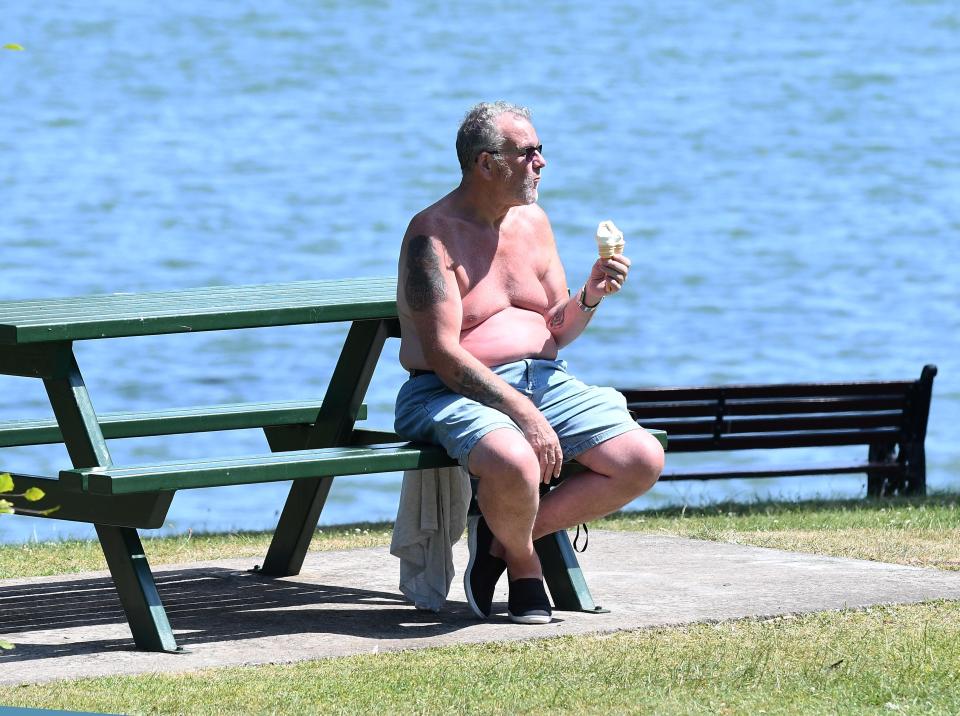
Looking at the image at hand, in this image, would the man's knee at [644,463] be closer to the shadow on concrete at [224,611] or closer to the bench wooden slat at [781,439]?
the shadow on concrete at [224,611]

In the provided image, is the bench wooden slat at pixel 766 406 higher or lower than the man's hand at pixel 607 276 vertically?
lower

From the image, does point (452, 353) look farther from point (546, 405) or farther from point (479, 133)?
point (479, 133)

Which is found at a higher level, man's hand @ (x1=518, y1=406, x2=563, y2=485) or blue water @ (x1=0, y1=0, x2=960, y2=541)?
man's hand @ (x1=518, y1=406, x2=563, y2=485)

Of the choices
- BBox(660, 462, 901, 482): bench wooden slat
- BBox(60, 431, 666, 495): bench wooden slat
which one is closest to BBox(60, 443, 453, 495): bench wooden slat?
BBox(60, 431, 666, 495): bench wooden slat

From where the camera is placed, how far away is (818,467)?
381 inches

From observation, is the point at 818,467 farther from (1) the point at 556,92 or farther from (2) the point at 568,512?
(1) the point at 556,92

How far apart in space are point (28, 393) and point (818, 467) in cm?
1267

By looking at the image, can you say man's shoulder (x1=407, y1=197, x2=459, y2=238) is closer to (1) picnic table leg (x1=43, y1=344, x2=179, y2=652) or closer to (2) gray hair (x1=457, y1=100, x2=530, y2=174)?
(2) gray hair (x1=457, y1=100, x2=530, y2=174)

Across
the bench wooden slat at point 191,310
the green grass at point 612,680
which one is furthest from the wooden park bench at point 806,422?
the green grass at point 612,680

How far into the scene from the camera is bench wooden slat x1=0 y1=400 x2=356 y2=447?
6.07 meters

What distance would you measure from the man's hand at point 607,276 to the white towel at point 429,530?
66cm

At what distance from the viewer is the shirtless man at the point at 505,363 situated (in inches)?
212

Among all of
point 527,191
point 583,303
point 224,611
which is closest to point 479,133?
point 527,191

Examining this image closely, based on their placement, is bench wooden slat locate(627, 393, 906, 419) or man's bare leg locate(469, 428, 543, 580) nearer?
man's bare leg locate(469, 428, 543, 580)
